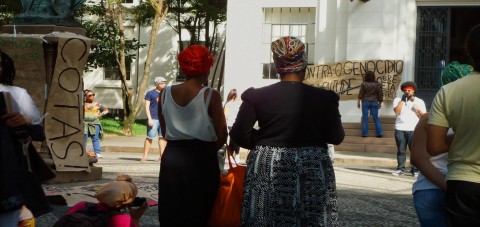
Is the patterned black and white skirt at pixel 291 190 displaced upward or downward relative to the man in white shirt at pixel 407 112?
upward

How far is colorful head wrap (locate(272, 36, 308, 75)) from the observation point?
17.3 ft

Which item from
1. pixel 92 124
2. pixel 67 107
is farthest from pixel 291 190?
pixel 92 124

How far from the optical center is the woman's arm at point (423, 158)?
4.86 metres

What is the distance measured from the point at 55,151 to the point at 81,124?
0.49m

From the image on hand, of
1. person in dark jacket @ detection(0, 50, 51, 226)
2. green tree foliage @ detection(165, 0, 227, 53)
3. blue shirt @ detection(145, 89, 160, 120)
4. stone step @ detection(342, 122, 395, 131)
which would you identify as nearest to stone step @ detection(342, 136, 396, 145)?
stone step @ detection(342, 122, 395, 131)

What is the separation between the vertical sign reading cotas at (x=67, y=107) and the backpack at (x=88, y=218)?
21.3 ft

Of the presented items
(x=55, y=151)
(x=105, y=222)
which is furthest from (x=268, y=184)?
(x=55, y=151)

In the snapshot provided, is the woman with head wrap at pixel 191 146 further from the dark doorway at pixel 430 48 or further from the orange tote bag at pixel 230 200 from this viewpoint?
the dark doorway at pixel 430 48

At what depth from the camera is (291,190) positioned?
200 inches

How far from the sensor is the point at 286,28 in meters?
25.2

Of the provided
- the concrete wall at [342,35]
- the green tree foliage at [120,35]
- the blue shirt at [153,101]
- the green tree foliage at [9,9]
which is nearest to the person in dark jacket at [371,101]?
the concrete wall at [342,35]

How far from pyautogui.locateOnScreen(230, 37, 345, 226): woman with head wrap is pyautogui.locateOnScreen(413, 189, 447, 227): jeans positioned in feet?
1.57

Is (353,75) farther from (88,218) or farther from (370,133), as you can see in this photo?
(88,218)

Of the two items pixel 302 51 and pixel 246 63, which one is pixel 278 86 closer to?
pixel 302 51
